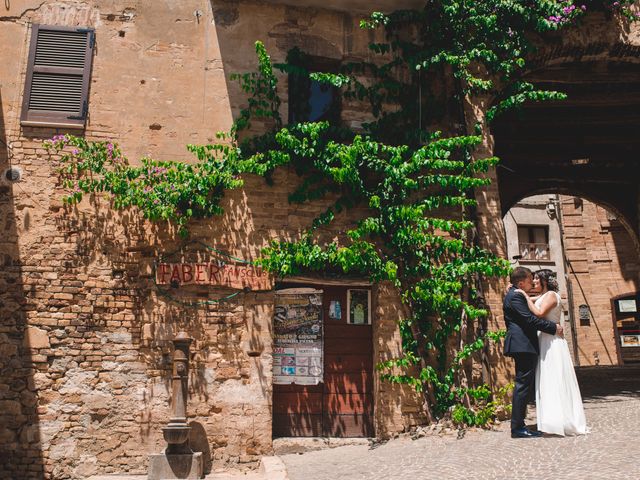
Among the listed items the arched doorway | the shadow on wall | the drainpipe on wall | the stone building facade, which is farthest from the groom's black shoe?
the arched doorway

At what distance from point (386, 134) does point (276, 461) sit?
4463 mm

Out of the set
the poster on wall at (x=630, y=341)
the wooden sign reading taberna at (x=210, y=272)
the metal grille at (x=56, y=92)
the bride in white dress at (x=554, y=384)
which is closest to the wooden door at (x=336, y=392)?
the wooden sign reading taberna at (x=210, y=272)

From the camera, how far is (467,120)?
8312mm

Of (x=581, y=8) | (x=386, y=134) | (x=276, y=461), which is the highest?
(x=581, y=8)

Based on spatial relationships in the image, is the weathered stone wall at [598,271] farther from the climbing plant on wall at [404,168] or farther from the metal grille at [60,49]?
the metal grille at [60,49]

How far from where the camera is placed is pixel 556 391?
569 cm

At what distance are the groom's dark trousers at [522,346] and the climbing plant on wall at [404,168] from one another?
1.25m

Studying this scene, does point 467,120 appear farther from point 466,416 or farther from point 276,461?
point 276,461

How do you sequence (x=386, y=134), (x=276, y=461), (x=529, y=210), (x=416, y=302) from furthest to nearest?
(x=529, y=210)
(x=386, y=134)
(x=416, y=302)
(x=276, y=461)

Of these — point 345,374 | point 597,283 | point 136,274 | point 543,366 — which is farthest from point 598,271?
point 136,274

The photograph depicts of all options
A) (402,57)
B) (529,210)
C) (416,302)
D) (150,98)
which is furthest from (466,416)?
(529,210)

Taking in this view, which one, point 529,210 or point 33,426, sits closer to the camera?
point 33,426

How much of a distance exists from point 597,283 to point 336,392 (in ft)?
50.2

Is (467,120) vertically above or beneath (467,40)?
beneath
